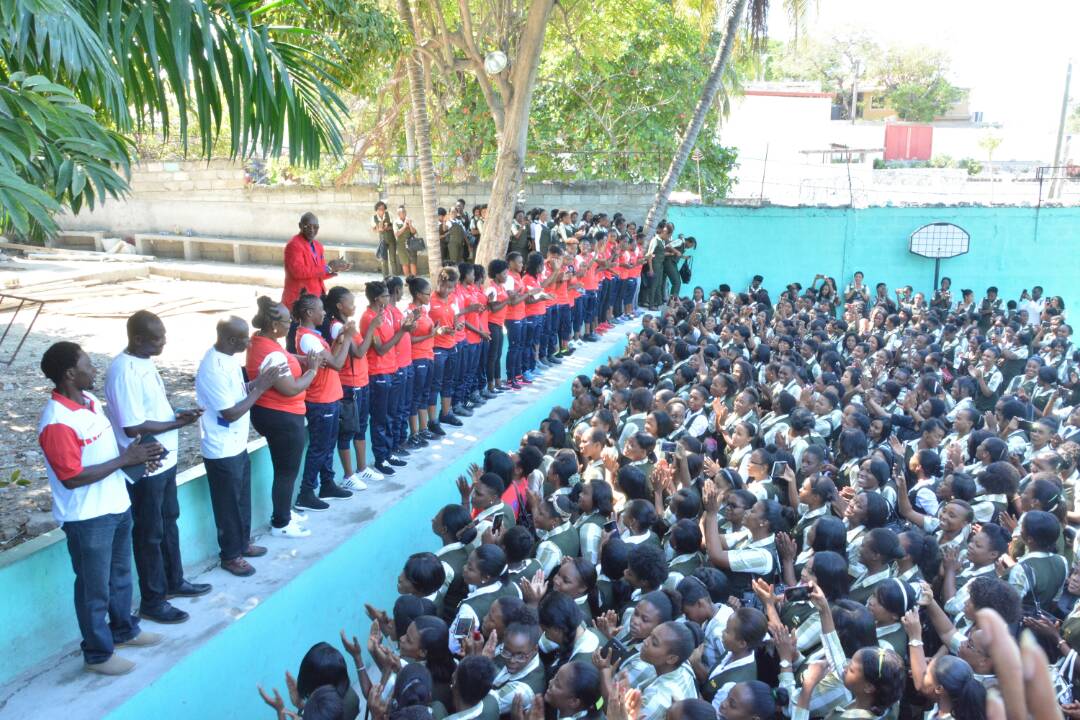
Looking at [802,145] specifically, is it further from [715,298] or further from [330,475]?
[330,475]

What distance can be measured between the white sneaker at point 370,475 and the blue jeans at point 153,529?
1931 mm

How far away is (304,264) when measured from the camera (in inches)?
267

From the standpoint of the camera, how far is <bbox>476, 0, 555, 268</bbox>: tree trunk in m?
11.5

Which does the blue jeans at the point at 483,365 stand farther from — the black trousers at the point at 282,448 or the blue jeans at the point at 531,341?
the black trousers at the point at 282,448

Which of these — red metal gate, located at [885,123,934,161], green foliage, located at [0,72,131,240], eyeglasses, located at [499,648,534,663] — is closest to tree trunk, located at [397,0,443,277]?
green foliage, located at [0,72,131,240]

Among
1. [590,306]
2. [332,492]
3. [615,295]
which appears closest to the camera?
[332,492]

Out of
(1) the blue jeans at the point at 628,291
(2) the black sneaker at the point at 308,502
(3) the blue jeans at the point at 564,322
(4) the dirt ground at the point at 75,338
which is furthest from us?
(1) the blue jeans at the point at 628,291

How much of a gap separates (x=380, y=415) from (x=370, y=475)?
0.45 m

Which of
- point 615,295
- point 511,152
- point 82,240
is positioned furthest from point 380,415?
point 82,240

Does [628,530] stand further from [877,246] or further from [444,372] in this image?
[877,246]

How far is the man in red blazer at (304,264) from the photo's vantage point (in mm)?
6738

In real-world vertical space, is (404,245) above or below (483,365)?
above

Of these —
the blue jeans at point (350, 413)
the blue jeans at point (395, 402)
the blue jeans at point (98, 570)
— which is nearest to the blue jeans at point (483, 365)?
the blue jeans at point (395, 402)

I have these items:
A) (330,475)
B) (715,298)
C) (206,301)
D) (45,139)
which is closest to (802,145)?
(715,298)
